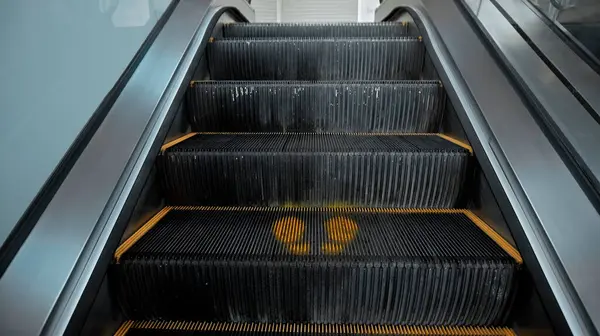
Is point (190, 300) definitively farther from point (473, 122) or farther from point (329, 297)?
point (473, 122)

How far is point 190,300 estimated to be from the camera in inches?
41.1

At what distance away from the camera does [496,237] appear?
110 centimetres

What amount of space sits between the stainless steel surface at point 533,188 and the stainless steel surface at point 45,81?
1246 millimetres

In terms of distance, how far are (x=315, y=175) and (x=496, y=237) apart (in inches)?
23.7

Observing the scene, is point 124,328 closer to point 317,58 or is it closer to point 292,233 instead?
point 292,233

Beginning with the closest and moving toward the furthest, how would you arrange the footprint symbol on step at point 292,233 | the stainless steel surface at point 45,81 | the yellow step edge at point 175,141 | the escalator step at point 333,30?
the stainless steel surface at point 45,81
the footprint symbol on step at point 292,233
the yellow step edge at point 175,141
the escalator step at point 333,30

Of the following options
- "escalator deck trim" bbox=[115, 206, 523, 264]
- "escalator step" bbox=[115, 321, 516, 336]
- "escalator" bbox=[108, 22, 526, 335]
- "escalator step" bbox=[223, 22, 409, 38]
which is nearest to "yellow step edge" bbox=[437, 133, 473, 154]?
"escalator" bbox=[108, 22, 526, 335]

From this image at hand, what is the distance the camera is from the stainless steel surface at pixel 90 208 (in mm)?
807

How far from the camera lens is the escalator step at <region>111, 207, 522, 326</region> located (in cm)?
100

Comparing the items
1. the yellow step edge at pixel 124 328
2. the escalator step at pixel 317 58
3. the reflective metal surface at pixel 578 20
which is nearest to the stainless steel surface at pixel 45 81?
the yellow step edge at pixel 124 328

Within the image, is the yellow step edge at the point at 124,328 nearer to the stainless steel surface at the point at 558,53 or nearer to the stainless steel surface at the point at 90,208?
the stainless steel surface at the point at 90,208

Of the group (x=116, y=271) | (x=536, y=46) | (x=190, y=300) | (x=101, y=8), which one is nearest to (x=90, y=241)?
(x=116, y=271)

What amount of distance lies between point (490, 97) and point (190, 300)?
1173mm

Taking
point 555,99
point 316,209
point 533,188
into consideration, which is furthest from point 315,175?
point 555,99
